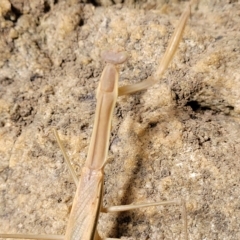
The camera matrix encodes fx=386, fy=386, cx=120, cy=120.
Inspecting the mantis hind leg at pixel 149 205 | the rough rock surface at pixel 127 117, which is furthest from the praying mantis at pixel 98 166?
the rough rock surface at pixel 127 117

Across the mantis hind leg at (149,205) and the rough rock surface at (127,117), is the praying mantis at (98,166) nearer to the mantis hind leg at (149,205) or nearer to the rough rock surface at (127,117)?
the mantis hind leg at (149,205)

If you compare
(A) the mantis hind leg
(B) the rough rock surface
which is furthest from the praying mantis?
(B) the rough rock surface

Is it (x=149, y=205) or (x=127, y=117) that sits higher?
(x=127, y=117)

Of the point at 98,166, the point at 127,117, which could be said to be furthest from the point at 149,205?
the point at 127,117

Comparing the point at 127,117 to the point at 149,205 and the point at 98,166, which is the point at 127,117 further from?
the point at 149,205

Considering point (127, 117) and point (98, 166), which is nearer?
point (98, 166)

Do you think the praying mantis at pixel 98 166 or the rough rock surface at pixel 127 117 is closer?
the praying mantis at pixel 98 166
